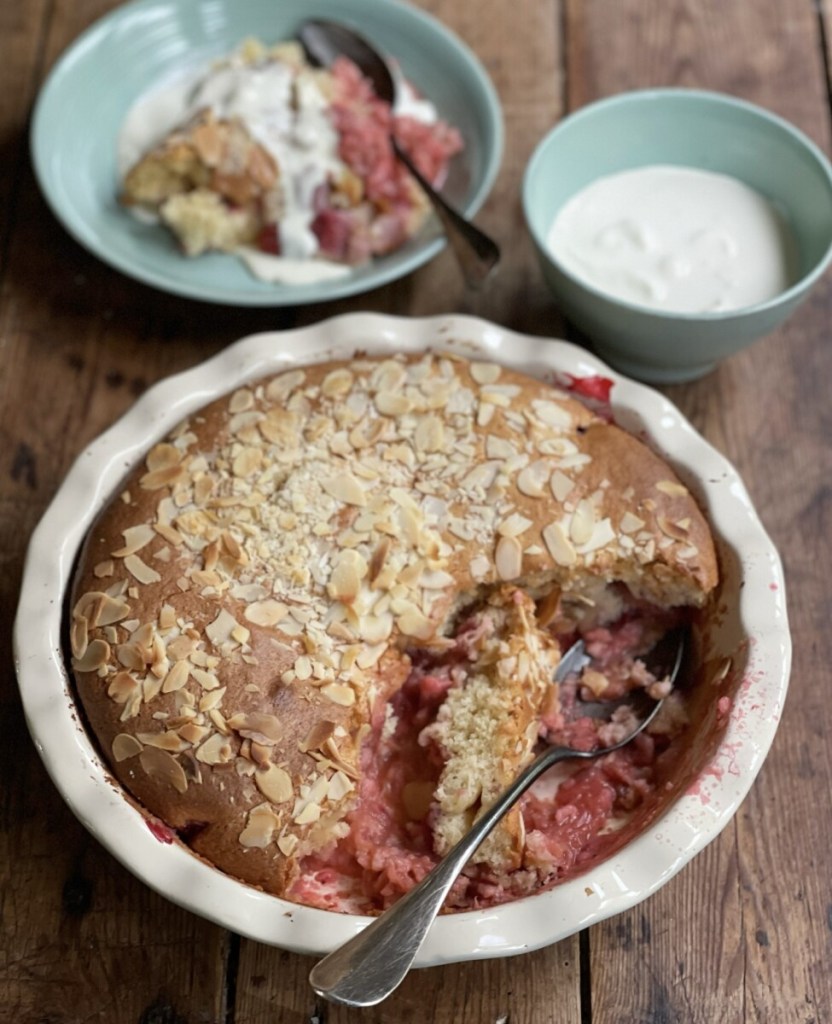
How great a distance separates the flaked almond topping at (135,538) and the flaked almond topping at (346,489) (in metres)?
0.24

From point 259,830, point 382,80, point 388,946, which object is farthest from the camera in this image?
point 382,80

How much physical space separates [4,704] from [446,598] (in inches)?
26.5

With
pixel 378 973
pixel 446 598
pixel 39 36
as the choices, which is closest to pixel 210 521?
pixel 446 598

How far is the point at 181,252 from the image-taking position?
2.08m

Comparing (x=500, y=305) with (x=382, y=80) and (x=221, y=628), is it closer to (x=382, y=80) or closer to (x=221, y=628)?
(x=382, y=80)

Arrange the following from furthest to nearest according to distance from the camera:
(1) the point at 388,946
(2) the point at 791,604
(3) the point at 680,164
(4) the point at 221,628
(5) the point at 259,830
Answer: (3) the point at 680,164, (2) the point at 791,604, (4) the point at 221,628, (5) the point at 259,830, (1) the point at 388,946

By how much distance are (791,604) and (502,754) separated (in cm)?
61

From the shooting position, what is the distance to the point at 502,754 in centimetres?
139

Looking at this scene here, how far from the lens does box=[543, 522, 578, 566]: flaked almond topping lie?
1504mm

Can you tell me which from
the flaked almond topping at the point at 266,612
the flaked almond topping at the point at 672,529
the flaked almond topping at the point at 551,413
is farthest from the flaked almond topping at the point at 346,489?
the flaked almond topping at the point at 672,529

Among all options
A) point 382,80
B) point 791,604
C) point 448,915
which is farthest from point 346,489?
point 382,80

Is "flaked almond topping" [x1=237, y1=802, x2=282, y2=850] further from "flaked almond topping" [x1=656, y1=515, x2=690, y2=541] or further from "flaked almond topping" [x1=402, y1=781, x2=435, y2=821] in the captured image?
"flaked almond topping" [x1=656, y1=515, x2=690, y2=541]

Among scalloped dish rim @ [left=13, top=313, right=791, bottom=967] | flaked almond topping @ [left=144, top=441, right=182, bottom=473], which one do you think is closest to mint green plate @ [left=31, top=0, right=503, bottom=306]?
scalloped dish rim @ [left=13, top=313, right=791, bottom=967]

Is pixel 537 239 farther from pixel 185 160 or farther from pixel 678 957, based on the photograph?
pixel 678 957
